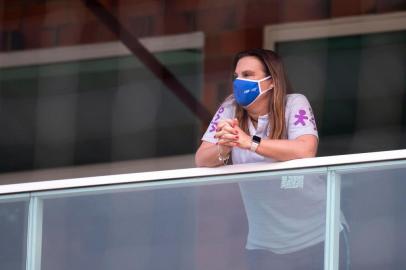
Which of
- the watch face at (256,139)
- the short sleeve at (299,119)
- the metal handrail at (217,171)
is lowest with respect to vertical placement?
the metal handrail at (217,171)

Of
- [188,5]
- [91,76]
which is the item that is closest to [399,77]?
[188,5]

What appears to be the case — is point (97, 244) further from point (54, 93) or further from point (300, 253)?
point (54, 93)

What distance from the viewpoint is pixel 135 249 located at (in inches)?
241

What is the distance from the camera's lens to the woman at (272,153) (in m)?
5.68

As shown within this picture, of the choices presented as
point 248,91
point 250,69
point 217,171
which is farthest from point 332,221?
point 250,69

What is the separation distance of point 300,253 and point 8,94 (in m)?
5.57

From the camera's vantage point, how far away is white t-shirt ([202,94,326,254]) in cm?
570

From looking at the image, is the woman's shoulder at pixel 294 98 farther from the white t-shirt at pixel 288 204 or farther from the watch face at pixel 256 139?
the watch face at pixel 256 139

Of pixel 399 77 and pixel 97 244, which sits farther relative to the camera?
pixel 399 77

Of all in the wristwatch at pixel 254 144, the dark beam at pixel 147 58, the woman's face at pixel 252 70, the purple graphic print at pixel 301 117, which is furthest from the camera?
the dark beam at pixel 147 58

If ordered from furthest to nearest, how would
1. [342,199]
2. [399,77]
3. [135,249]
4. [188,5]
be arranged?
1. [188,5]
2. [399,77]
3. [135,249]
4. [342,199]

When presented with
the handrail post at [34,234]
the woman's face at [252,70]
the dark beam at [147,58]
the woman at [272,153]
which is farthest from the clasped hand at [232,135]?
the dark beam at [147,58]

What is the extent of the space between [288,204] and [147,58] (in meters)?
4.81

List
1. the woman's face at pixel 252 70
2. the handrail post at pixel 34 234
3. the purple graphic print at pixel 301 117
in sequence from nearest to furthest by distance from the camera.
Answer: the purple graphic print at pixel 301 117, the woman's face at pixel 252 70, the handrail post at pixel 34 234
